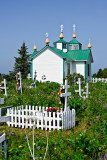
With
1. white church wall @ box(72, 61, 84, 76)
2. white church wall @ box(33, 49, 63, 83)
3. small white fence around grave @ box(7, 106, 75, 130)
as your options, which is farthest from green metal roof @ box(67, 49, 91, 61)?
small white fence around grave @ box(7, 106, 75, 130)

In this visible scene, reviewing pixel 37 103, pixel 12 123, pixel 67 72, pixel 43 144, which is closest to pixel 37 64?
pixel 67 72

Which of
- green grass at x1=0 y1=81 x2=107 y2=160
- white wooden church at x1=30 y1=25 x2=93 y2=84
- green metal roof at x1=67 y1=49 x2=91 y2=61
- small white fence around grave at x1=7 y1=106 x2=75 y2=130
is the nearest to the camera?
green grass at x1=0 y1=81 x2=107 y2=160

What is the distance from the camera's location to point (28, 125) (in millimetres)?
8133

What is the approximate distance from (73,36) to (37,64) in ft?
25.8

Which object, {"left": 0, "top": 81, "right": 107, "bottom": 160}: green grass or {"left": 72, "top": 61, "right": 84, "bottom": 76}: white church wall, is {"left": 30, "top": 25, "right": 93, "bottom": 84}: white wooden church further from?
{"left": 0, "top": 81, "right": 107, "bottom": 160}: green grass

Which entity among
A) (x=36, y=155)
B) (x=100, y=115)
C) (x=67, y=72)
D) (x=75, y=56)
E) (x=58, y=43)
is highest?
(x=58, y=43)

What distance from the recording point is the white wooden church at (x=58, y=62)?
22.5m

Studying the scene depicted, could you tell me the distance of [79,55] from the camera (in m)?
25.8

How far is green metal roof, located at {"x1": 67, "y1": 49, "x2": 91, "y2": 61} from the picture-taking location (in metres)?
25.2

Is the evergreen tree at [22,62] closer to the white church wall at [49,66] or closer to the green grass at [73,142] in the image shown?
the white church wall at [49,66]

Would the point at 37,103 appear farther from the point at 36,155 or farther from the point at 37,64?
the point at 37,64

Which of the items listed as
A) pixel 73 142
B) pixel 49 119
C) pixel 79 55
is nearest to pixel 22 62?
pixel 79 55

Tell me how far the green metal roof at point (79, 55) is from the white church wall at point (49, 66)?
3.39m

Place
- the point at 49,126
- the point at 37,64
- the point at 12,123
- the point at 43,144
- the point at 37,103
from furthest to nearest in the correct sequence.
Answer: the point at 37,64
the point at 37,103
the point at 12,123
the point at 49,126
the point at 43,144
